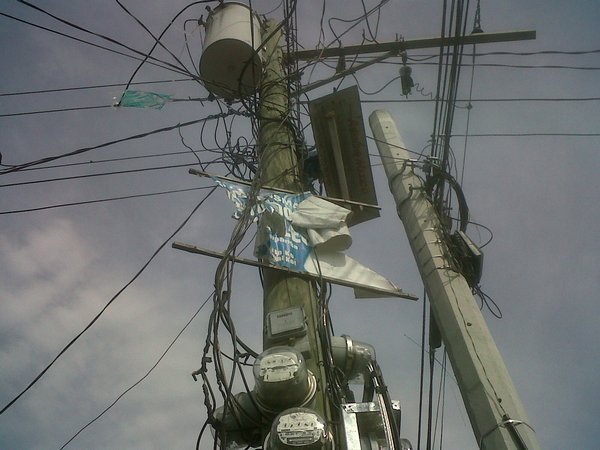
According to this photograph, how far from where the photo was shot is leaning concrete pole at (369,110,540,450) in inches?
99.2

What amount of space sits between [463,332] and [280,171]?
2.14m

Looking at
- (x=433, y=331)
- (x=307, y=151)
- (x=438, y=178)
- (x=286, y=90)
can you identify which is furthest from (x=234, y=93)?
(x=433, y=331)

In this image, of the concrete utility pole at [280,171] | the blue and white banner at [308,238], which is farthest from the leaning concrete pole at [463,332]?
the concrete utility pole at [280,171]

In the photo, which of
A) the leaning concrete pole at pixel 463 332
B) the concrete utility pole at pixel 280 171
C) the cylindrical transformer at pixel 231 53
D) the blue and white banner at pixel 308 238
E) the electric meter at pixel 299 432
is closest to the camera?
the electric meter at pixel 299 432

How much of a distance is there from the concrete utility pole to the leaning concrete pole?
828 millimetres

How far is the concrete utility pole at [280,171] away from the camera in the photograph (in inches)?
118

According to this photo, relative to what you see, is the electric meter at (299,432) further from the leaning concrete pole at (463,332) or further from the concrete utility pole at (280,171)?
the leaning concrete pole at (463,332)

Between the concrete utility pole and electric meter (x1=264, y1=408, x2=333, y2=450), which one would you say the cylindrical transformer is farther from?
electric meter (x1=264, y1=408, x2=333, y2=450)

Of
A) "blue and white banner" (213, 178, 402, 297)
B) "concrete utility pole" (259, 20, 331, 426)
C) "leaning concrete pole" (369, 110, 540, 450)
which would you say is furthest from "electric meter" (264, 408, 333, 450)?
"blue and white banner" (213, 178, 402, 297)

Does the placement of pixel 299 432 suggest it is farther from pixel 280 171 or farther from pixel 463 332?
pixel 280 171

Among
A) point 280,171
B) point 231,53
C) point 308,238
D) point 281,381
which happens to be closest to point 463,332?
point 281,381

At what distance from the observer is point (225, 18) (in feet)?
18.5

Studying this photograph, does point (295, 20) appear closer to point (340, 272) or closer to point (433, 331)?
point (340, 272)

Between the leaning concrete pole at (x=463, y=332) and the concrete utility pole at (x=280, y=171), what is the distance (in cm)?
83
